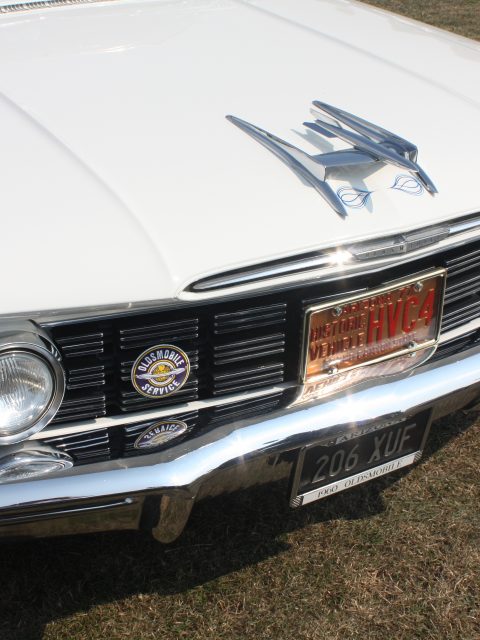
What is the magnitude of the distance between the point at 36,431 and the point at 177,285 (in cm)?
45

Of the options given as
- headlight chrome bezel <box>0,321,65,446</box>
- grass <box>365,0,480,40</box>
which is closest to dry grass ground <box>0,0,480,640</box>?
headlight chrome bezel <box>0,321,65,446</box>

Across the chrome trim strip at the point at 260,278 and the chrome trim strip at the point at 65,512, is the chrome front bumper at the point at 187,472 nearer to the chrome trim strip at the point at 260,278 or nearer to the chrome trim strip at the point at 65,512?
the chrome trim strip at the point at 65,512

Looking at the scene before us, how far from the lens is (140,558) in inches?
101

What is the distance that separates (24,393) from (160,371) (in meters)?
0.33

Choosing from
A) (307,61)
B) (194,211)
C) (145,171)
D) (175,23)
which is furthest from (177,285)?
(175,23)

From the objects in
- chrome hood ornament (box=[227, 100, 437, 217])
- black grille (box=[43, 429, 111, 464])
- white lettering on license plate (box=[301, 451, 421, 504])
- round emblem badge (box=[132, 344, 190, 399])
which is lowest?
white lettering on license plate (box=[301, 451, 421, 504])

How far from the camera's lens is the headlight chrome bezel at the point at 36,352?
73.3 inches

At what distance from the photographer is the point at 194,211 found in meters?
2.06

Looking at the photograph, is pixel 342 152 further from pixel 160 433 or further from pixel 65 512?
pixel 65 512

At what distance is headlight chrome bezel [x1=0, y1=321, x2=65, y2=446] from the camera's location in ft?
6.11

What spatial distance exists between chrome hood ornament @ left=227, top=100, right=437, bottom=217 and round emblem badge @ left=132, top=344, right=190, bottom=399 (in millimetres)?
525

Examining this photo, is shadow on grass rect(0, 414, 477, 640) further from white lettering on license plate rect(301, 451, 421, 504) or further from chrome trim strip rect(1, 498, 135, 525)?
chrome trim strip rect(1, 498, 135, 525)

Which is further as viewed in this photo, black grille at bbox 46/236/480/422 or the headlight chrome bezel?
black grille at bbox 46/236/480/422

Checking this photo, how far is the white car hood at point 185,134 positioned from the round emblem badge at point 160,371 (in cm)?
20
